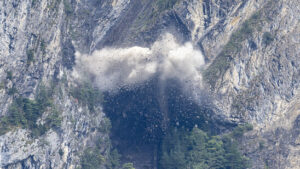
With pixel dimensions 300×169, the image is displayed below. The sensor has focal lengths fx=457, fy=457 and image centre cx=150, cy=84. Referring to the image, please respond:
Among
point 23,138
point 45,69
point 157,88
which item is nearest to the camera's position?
point 23,138

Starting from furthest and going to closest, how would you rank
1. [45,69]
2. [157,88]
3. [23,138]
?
1. [157,88]
2. [45,69]
3. [23,138]

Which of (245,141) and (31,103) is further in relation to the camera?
(245,141)

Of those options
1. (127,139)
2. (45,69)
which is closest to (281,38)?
(127,139)

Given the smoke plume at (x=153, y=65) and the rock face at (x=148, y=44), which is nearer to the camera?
the rock face at (x=148, y=44)

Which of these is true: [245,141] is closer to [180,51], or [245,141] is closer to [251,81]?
[251,81]

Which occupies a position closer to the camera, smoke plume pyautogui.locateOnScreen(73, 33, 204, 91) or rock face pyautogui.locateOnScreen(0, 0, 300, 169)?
rock face pyautogui.locateOnScreen(0, 0, 300, 169)
